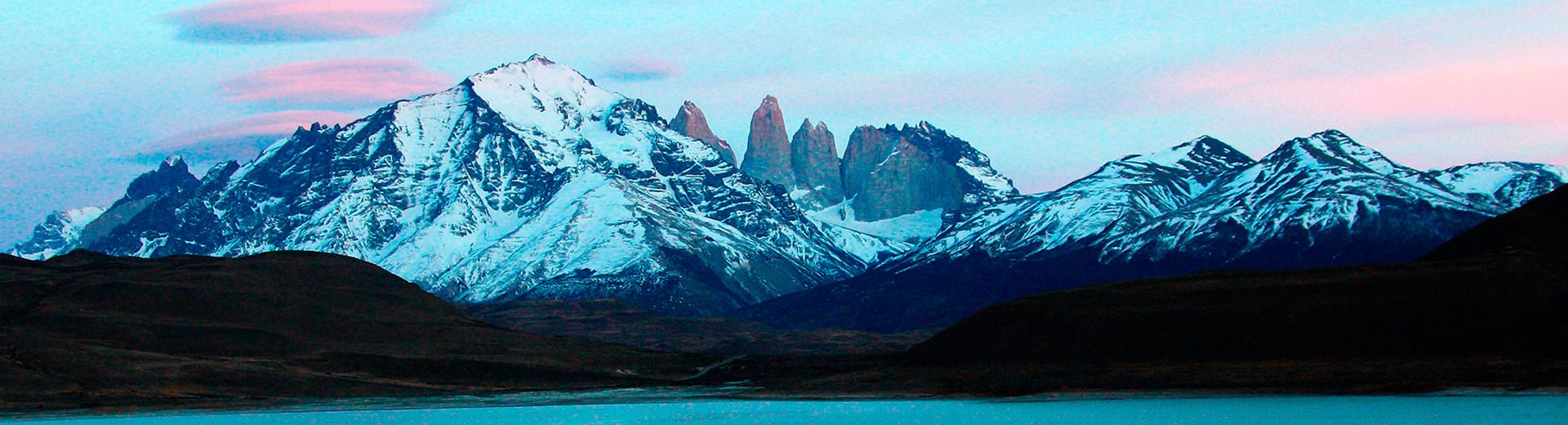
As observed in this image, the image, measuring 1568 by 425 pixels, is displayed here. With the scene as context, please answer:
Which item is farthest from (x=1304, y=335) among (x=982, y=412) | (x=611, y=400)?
(x=611, y=400)

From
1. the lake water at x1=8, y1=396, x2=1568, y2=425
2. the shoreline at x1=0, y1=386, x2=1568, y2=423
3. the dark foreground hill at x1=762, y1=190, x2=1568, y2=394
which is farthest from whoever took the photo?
the shoreline at x1=0, y1=386, x2=1568, y2=423

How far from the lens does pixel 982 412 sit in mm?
147125

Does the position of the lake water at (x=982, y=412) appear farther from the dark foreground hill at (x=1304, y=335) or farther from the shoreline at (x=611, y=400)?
the dark foreground hill at (x=1304, y=335)

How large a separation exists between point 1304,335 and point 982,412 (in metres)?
39.4

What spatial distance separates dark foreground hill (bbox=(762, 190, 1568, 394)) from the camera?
154375mm

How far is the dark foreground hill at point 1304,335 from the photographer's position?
15438cm

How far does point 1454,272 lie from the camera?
17550 cm

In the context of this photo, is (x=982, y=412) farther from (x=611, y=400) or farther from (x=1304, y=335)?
(x=611, y=400)

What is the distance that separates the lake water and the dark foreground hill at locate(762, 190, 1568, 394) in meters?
9.64

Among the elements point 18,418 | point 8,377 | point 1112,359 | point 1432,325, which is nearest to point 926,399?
point 1112,359

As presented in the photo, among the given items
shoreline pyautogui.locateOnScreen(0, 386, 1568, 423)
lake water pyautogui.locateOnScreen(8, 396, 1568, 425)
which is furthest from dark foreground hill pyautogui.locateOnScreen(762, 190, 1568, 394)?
lake water pyautogui.locateOnScreen(8, 396, 1568, 425)

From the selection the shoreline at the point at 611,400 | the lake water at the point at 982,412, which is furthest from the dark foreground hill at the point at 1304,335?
the lake water at the point at 982,412

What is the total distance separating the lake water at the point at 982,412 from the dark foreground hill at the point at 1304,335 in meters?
9.64

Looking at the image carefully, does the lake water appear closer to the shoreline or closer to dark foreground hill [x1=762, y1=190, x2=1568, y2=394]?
the shoreline
